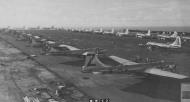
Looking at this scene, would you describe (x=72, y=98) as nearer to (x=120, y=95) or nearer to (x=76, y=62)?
(x=120, y=95)

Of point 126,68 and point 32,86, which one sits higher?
point 126,68

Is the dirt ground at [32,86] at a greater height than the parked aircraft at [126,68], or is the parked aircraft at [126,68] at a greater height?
the parked aircraft at [126,68]

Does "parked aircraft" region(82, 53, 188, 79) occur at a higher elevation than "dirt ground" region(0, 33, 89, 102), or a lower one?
higher

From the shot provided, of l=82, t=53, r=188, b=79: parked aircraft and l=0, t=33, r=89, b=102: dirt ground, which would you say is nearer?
l=0, t=33, r=89, b=102: dirt ground

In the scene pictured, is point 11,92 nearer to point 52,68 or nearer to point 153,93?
point 52,68

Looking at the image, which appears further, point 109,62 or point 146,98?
point 109,62

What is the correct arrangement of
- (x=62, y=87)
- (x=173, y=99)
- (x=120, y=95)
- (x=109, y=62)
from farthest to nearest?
1. (x=109, y=62)
2. (x=62, y=87)
3. (x=120, y=95)
4. (x=173, y=99)

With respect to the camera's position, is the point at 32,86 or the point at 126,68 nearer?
the point at 32,86

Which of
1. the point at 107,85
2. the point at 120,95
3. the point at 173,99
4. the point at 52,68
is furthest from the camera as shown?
the point at 52,68

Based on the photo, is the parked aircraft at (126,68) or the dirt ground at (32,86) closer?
the dirt ground at (32,86)

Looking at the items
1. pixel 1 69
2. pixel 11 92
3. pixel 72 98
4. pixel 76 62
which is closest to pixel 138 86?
pixel 72 98
